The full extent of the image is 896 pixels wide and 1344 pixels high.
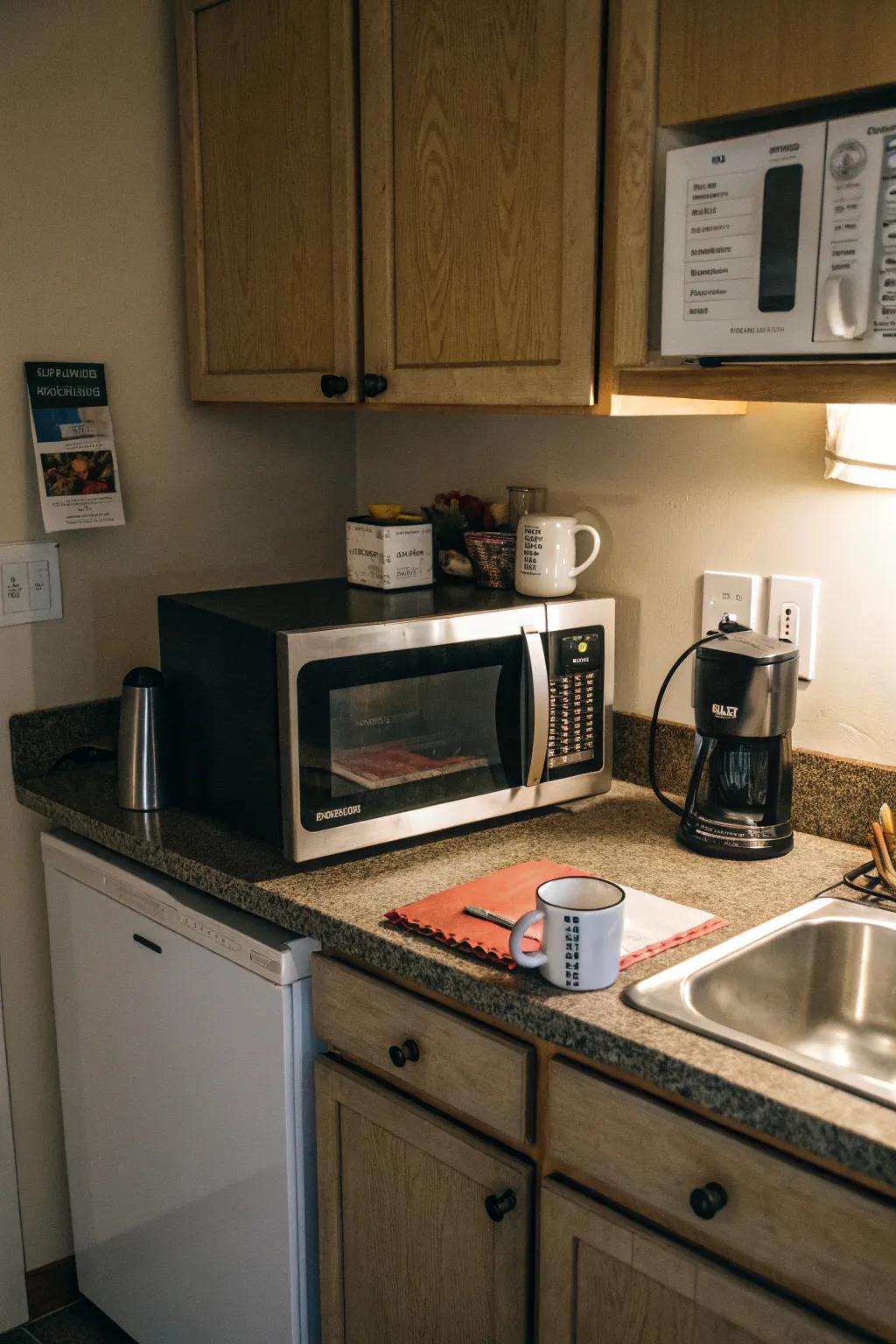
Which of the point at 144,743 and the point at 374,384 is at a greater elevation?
the point at 374,384

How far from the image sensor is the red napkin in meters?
1.29

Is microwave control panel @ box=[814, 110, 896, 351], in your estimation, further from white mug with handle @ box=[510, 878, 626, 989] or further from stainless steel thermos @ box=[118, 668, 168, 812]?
stainless steel thermos @ box=[118, 668, 168, 812]

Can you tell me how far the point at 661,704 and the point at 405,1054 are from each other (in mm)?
696

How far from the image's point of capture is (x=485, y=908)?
1.38 meters

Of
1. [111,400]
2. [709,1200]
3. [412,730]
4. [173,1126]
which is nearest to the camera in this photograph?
[709,1200]

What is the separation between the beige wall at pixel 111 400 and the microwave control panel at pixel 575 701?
2.39ft

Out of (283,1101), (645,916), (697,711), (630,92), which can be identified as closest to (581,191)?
(630,92)

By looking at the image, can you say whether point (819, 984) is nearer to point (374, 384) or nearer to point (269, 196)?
point (374, 384)

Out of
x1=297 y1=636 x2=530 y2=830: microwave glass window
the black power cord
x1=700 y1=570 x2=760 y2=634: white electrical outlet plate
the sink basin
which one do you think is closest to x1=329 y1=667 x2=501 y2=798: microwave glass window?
x1=297 y1=636 x2=530 y2=830: microwave glass window

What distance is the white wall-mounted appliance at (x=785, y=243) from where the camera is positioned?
1156 mm

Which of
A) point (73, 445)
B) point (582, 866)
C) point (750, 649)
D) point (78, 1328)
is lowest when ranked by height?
point (78, 1328)

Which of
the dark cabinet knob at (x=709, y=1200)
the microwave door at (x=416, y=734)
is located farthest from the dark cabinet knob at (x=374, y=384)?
the dark cabinet knob at (x=709, y=1200)

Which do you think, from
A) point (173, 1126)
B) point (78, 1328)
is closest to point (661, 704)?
point (173, 1126)

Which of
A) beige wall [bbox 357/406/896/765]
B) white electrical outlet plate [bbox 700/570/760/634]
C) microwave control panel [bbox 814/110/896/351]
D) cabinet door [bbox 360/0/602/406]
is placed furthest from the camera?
white electrical outlet plate [bbox 700/570/760/634]
